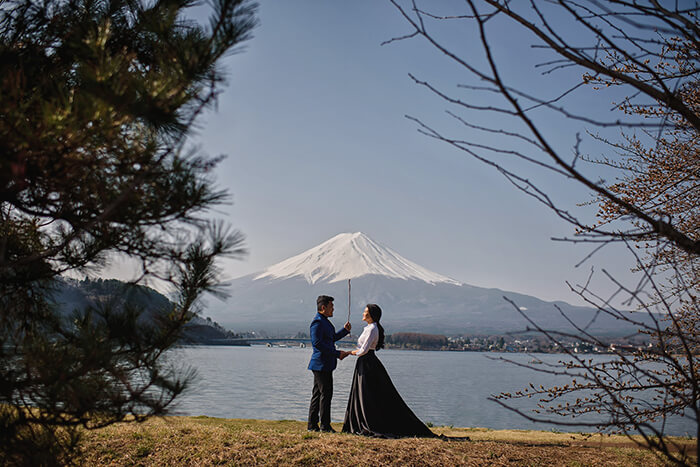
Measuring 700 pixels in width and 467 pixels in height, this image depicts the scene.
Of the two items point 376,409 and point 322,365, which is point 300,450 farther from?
point 322,365

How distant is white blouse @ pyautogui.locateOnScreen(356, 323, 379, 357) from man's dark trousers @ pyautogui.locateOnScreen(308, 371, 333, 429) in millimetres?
607

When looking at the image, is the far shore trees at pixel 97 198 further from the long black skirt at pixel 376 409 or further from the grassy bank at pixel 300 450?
the long black skirt at pixel 376 409

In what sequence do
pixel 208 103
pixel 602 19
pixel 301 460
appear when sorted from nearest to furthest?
pixel 602 19 → pixel 208 103 → pixel 301 460

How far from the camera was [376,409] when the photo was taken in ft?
24.6

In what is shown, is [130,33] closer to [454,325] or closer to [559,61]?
[559,61]

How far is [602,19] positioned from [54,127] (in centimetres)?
267

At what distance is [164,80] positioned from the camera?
303 centimetres

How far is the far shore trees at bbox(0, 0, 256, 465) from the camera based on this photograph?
2977 millimetres

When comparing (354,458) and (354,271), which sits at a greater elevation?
(354,271)

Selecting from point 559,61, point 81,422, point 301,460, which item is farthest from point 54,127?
point 301,460

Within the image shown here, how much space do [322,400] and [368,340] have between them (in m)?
1.07

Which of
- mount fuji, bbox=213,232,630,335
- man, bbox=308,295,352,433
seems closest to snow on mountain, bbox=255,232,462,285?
mount fuji, bbox=213,232,630,335

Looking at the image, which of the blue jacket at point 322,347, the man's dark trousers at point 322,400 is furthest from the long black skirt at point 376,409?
the blue jacket at point 322,347

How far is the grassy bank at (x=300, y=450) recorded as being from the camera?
590 cm
